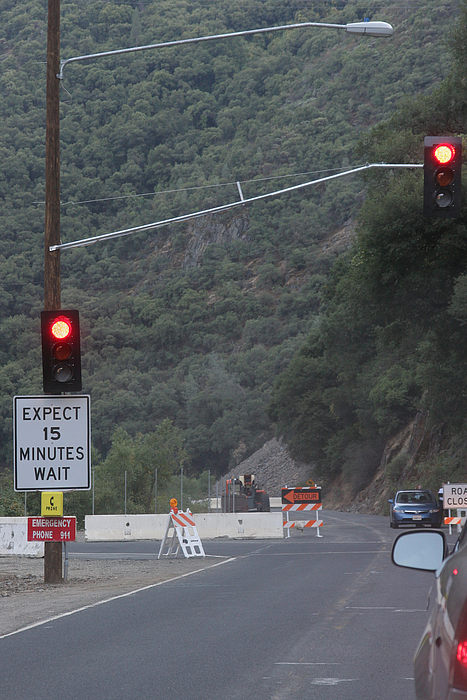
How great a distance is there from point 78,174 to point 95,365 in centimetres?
2970

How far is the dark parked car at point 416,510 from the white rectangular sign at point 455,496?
425 cm

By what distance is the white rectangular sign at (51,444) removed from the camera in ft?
63.7

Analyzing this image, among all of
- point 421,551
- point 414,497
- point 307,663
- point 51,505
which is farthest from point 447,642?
point 414,497

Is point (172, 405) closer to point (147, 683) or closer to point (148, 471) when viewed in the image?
point (148, 471)

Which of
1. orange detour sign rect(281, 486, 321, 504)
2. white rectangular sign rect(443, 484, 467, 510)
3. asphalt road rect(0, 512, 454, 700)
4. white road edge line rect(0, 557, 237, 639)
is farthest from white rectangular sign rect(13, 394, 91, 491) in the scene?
orange detour sign rect(281, 486, 321, 504)

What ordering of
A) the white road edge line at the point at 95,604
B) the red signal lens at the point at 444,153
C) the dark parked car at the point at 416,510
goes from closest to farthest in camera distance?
the white road edge line at the point at 95,604 → the red signal lens at the point at 444,153 → the dark parked car at the point at 416,510

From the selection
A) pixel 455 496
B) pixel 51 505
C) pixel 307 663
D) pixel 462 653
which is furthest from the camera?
pixel 455 496

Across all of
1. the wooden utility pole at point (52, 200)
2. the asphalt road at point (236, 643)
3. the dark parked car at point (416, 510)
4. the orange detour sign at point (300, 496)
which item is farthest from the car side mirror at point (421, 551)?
the dark parked car at point (416, 510)

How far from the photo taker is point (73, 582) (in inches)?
865

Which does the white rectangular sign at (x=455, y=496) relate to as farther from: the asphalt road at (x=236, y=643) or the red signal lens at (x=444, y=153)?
the red signal lens at (x=444, y=153)

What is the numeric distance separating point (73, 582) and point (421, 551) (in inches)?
693

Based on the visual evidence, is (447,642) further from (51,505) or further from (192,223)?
(192,223)

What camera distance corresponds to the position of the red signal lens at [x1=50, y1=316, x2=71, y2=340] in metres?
18.8

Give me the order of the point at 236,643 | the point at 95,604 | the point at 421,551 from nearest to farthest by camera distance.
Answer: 1. the point at 421,551
2. the point at 236,643
3. the point at 95,604
